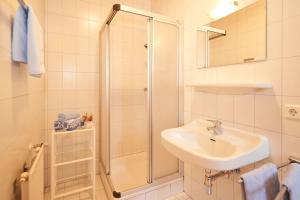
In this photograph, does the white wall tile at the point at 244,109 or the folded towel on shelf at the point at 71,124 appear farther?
the folded towel on shelf at the point at 71,124

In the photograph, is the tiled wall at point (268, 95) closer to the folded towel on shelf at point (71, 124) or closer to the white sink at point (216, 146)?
the white sink at point (216, 146)

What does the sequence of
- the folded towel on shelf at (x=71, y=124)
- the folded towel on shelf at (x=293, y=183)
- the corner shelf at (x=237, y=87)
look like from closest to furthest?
1. the folded towel on shelf at (x=293, y=183)
2. the corner shelf at (x=237, y=87)
3. the folded towel on shelf at (x=71, y=124)

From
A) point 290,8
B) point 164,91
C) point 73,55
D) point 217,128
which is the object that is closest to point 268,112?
point 217,128

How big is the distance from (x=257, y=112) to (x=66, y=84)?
6.45 feet

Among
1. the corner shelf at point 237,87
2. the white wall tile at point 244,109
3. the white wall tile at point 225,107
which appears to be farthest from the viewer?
the white wall tile at point 225,107

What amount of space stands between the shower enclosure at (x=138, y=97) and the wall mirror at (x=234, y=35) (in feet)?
1.11

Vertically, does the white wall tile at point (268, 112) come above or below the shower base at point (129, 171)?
above

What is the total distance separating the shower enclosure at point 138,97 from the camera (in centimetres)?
158

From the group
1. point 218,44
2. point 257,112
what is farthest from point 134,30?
point 257,112

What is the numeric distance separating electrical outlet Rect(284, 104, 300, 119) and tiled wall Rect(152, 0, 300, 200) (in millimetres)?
26

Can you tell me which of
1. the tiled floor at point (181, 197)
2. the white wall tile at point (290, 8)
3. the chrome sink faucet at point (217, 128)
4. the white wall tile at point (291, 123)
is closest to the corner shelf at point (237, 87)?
the white wall tile at point (291, 123)

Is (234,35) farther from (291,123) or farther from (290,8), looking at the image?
(291,123)

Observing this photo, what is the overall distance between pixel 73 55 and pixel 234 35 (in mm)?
1758

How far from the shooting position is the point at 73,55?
6.59ft
